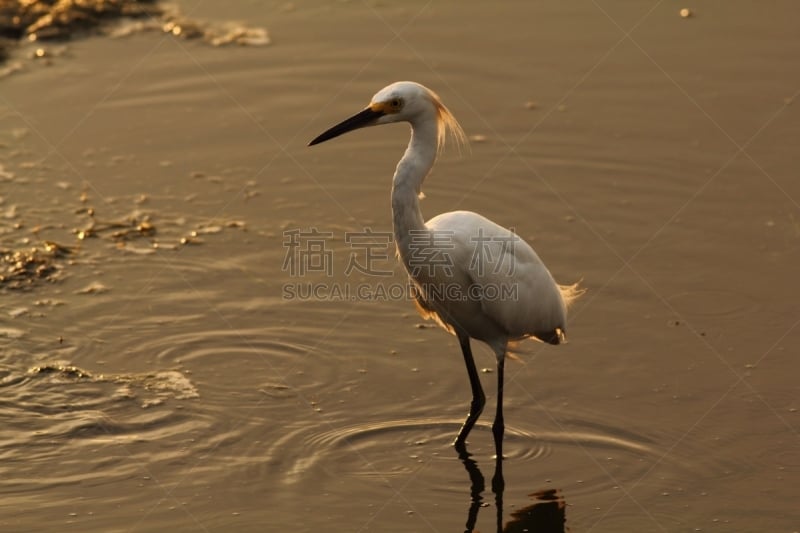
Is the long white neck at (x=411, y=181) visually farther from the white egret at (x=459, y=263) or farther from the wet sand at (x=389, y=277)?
the wet sand at (x=389, y=277)

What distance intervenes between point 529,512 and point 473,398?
40.0 inches

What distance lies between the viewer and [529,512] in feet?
22.2

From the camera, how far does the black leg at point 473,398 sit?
747 cm

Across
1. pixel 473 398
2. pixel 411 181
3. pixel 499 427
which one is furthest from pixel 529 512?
pixel 411 181

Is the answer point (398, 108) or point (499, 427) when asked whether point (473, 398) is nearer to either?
point (499, 427)

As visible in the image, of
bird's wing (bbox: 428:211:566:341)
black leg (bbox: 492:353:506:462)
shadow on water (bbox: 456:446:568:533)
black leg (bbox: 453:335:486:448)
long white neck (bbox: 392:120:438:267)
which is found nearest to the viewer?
shadow on water (bbox: 456:446:568:533)

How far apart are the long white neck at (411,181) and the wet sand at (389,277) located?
4.23 ft

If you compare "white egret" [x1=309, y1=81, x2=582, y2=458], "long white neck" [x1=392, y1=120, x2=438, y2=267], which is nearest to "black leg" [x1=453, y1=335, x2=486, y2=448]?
"white egret" [x1=309, y1=81, x2=582, y2=458]

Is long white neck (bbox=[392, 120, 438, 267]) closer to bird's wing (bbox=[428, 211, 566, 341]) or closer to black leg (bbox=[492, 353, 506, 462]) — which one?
bird's wing (bbox=[428, 211, 566, 341])

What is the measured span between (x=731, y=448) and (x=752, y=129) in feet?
14.3

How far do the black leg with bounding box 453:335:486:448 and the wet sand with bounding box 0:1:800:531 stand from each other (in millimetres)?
109

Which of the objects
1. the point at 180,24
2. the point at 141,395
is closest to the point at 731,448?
the point at 141,395

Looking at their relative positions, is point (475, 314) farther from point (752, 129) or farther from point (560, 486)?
point (752, 129)

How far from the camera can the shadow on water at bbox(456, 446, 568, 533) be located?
262 inches
